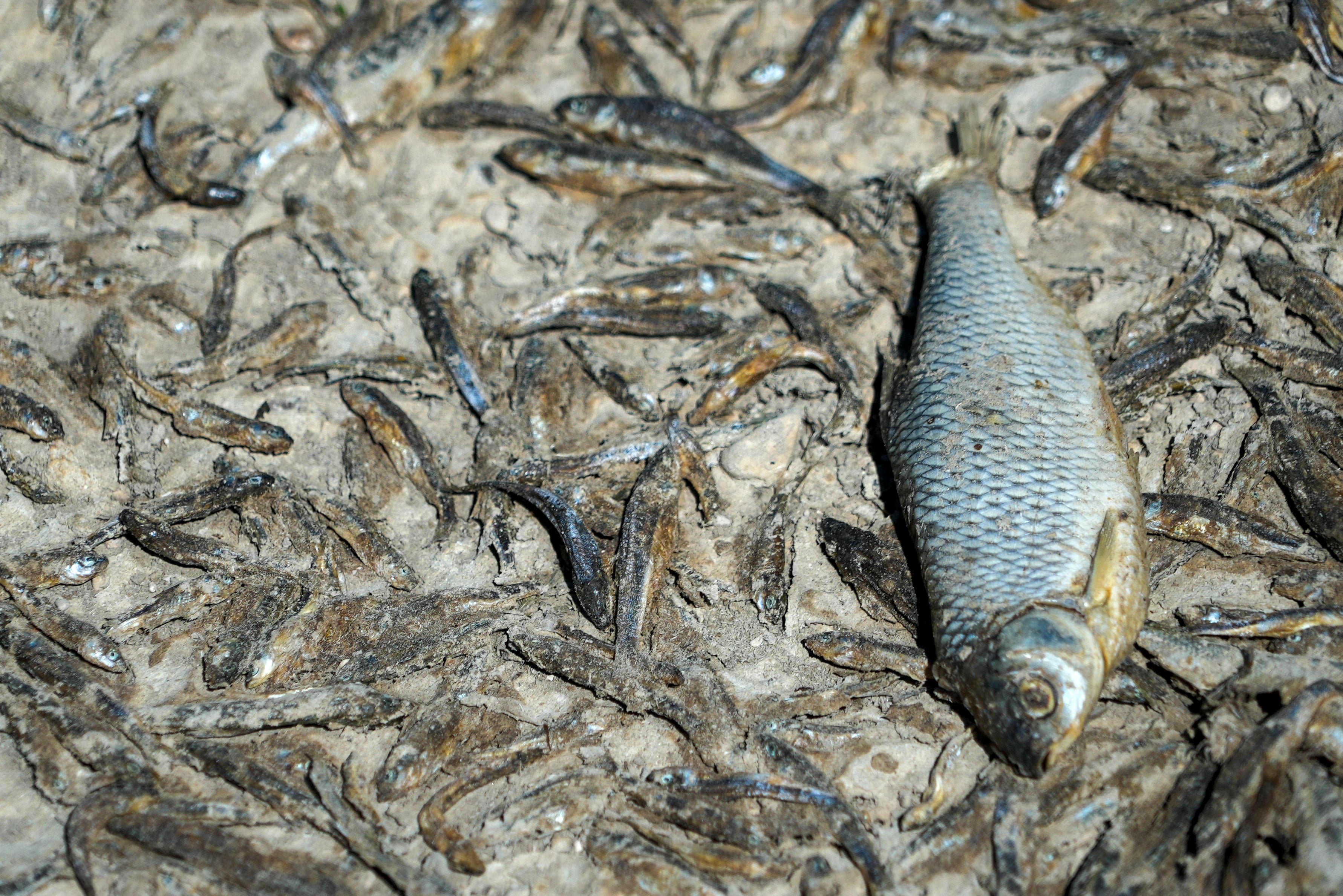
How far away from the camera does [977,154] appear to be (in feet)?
18.6

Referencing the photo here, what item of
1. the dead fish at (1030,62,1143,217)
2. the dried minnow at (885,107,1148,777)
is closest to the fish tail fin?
the dead fish at (1030,62,1143,217)

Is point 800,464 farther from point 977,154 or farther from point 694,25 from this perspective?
point 694,25

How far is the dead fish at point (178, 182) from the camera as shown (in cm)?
579

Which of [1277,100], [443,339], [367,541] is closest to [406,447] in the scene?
[367,541]

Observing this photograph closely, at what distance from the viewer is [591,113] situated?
6230mm

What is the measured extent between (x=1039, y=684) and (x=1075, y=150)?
364 centimetres

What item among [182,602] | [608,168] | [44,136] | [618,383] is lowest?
[182,602]

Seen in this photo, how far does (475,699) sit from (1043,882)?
95.0 inches

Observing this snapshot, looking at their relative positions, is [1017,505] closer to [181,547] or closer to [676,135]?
[676,135]

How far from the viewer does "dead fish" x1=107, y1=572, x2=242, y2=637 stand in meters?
4.25

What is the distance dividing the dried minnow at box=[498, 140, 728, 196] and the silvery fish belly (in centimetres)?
209

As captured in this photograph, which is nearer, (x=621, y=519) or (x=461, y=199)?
(x=621, y=519)

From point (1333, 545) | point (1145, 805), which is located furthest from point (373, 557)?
point (1333, 545)

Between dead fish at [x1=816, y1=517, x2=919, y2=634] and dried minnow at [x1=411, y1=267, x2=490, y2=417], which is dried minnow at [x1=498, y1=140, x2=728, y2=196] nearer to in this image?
dried minnow at [x1=411, y1=267, x2=490, y2=417]
